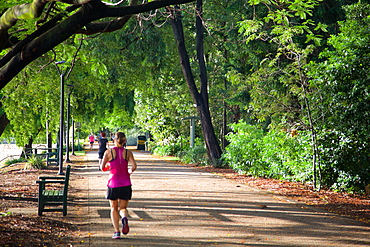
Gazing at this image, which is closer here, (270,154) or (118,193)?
(118,193)

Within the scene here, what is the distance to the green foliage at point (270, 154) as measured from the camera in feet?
50.1

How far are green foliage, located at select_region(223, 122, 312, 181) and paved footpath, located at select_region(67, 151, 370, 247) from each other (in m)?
2.02

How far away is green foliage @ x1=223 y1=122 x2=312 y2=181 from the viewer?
1527 cm

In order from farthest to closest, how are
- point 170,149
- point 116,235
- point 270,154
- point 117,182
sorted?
point 170,149 → point 270,154 → point 117,182 → point 116,235

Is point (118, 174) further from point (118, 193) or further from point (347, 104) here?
point (347, 104)

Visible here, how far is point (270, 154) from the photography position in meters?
17.2

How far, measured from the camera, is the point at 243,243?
7320 millimetres

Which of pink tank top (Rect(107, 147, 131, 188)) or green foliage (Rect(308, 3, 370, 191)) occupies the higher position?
green foliage (Rect(308, 3, 370, 191))

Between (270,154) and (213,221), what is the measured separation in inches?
330

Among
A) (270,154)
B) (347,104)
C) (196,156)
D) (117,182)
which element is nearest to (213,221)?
(117,182)

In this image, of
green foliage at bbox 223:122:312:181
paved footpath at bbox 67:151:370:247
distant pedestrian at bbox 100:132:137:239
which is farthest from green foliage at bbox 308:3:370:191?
distant pedestrian at bbox 100:132:137:239

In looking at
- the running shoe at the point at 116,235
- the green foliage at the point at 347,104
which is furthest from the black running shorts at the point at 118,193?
the green foliage at the point at 347,104

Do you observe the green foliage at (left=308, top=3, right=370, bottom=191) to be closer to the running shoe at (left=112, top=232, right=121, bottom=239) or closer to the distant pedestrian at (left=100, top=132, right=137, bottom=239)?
the distant pedestrian at (left=100, top=132, right=137, bottom=239)

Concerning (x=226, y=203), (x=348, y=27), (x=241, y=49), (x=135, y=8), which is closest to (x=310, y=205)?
(x=226, y=203)
